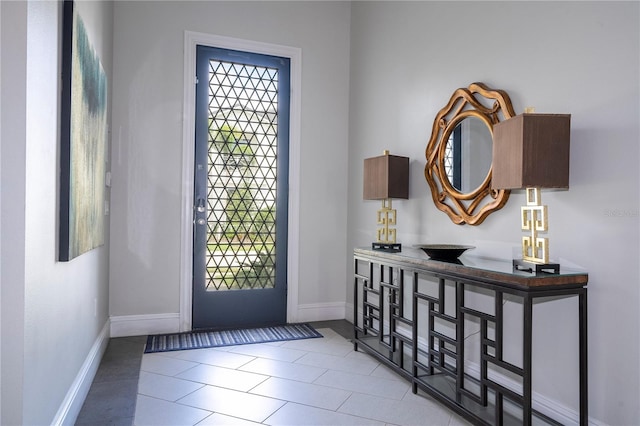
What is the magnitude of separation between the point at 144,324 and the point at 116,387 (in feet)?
3.66

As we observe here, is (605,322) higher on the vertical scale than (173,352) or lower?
higher

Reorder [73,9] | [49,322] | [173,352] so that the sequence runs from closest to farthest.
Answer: [49,322] < [73,9] < [173,352]

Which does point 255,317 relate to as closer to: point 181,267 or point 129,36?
point 181,267

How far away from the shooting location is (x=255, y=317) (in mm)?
3953

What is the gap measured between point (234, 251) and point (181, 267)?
18.3 inches

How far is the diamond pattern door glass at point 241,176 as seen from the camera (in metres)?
3.83

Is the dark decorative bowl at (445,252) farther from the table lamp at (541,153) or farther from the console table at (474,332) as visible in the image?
the table lamp at (541,153)

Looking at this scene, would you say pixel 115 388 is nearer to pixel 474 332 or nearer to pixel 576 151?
pixel 474 332

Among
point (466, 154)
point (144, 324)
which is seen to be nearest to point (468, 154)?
point (466, 154)

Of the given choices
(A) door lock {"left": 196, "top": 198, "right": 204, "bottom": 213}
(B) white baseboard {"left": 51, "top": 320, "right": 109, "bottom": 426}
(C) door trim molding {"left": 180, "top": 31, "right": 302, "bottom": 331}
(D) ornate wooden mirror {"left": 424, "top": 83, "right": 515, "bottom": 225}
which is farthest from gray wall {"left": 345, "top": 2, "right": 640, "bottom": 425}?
(B) white baseboard {"left": 51, "top": 320, "right": 109, "bottom": 426}

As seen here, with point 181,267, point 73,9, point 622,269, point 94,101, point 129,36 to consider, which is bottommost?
point 181,267

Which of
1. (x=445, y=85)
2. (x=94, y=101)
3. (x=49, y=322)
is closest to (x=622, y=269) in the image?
(x=445, y=85)

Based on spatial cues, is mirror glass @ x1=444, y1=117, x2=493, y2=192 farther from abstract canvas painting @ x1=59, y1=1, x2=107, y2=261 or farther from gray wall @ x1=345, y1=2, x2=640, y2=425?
abstract canvas painting @ x1=59, y1=1, x2=107, y2=261

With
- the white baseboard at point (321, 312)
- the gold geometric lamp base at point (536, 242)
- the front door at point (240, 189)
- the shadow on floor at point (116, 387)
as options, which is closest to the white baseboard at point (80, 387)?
the shadow on floor at point (116, 387)
